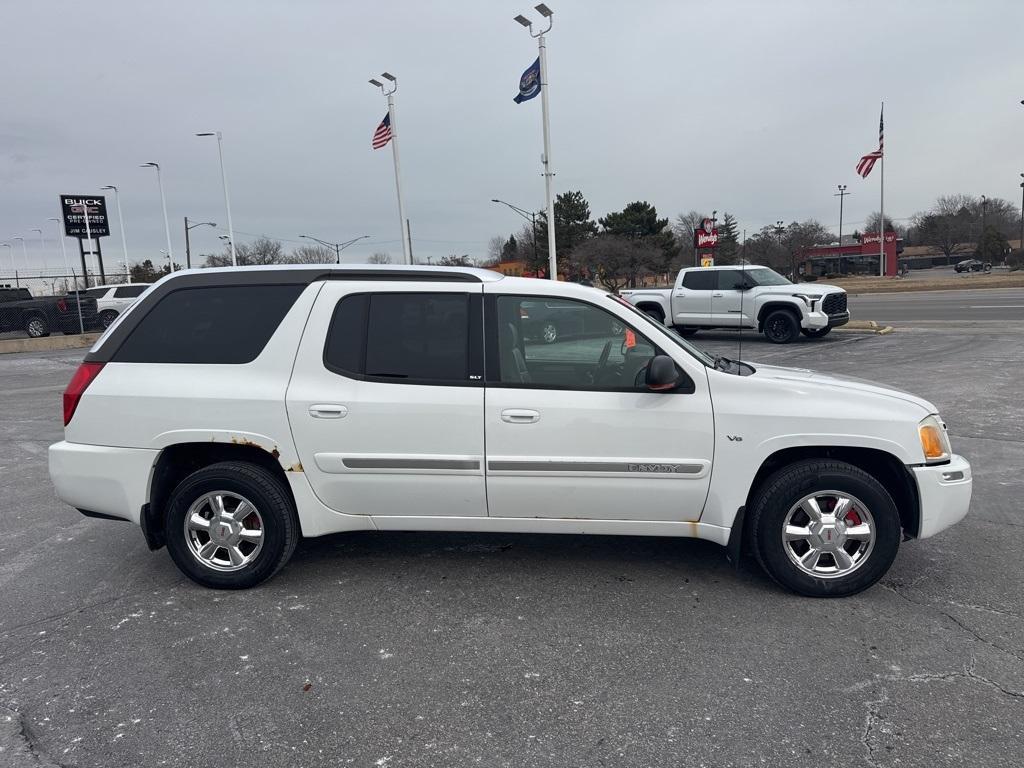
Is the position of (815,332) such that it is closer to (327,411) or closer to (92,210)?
(327,411)

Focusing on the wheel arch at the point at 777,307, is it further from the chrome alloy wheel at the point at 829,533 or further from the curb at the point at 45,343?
the curb at the point at 45,343

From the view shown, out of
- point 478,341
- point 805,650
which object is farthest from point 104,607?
point 805,650

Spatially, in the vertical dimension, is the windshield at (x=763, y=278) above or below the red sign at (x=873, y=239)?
below

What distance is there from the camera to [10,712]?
9.71ft

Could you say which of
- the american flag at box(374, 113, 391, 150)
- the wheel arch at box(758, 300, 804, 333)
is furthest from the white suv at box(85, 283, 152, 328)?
the wheel arch at box(758, 300, 804, 333)

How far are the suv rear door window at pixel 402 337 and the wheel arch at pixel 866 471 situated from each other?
5.65ft

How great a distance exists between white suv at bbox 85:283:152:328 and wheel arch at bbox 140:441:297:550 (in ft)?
82.7

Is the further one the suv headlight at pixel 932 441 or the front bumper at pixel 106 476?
the front bumper at pixel 106 476

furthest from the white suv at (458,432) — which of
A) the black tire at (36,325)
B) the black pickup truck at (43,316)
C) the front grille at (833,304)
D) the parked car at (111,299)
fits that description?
the parked car at (111,299)

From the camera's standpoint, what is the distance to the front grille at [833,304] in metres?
16.5

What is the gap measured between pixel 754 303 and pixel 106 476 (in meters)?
15.6

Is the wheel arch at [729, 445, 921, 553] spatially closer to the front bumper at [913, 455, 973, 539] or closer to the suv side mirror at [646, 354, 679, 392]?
the front bumper at [913, 455, 973, 539]

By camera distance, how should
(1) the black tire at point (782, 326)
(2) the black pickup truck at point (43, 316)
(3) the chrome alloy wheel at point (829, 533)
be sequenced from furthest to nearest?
(2) the black pickup truck at point (43, 316) < (1) the black tire at point (782, 326) < (3) the chrome alloy wheel at point (829, 533)

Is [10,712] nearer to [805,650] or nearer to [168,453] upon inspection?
[168,453]
